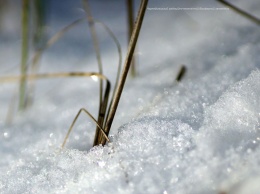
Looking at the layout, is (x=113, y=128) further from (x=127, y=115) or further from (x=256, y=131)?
(x=256, y=131)

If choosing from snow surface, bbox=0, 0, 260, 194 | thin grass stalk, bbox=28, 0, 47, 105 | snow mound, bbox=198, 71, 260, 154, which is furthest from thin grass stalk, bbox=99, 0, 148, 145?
thin grass stalk, bbox=28, 0, 47, 105

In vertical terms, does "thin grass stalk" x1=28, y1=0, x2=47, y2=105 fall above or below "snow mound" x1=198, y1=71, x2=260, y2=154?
below

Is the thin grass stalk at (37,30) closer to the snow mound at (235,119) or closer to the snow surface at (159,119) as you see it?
the snow surface at (159,119)

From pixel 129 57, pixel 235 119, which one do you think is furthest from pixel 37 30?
pixel 235 119

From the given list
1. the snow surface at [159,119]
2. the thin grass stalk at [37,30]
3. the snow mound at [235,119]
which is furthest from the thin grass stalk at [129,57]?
the thin grass stalk at [37,30]

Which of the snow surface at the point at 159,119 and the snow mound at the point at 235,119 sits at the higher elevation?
the snow mound at the point at 235,119

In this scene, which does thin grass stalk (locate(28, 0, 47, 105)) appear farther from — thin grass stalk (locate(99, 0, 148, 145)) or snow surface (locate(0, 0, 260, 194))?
thin grass stalk (locate(99, 0, 148, 145))

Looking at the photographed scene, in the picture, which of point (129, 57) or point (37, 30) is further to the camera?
point (37, 30)

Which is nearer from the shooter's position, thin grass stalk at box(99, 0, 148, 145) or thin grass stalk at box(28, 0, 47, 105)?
thin grass stalk at box(99, 0, 148, 145)

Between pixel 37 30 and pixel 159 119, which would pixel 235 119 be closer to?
pixel 159 119
